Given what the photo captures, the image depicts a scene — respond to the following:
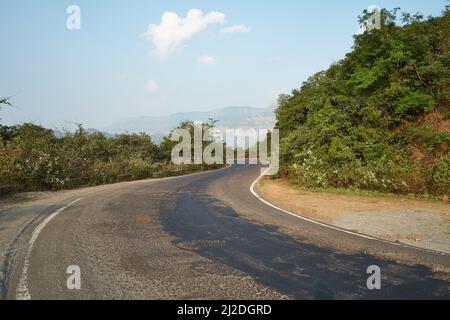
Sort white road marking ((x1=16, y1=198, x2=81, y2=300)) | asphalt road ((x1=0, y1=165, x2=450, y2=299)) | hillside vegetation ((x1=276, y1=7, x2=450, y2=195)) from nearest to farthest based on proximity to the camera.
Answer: white road marking ((x1=16, y1=198, x2=81, y2=300)) → asphalt road ((x1=0, y1=165, x2=450, y2=299)) → hillside vegetation ((x1=276, y1=7, x2=450, y2=195))

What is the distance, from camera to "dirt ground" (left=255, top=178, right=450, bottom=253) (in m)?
8.62

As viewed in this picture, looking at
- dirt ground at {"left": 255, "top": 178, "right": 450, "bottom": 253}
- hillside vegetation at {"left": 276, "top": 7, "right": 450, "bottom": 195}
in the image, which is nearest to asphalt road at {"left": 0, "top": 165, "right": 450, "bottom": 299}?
dirt ground at {"left": 255, "top": 178, "right": 450, "bottom": 253}

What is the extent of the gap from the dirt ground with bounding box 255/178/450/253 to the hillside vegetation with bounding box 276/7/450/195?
4.57 ft

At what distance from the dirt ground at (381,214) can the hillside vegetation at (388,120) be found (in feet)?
4.57

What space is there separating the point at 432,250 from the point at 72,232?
7.56 metres

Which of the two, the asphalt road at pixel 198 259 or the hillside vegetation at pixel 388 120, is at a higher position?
the hillside vegetation at pixel 388 120

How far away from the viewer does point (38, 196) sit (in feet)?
45.5

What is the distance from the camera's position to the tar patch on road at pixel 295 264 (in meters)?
4.99

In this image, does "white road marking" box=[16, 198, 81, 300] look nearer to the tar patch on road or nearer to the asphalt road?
the asphalt road

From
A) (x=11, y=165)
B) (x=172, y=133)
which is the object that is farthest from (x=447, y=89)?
(x=172, y=133)

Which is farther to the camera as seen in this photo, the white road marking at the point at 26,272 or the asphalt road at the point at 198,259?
the asphalt road at the point at 198,259

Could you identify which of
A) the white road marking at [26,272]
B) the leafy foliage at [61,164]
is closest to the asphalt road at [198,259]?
the white road marking at [26,272]

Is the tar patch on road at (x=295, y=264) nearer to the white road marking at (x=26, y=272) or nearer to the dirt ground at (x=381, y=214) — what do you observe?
the dirt ground at (x=381, y=214)
